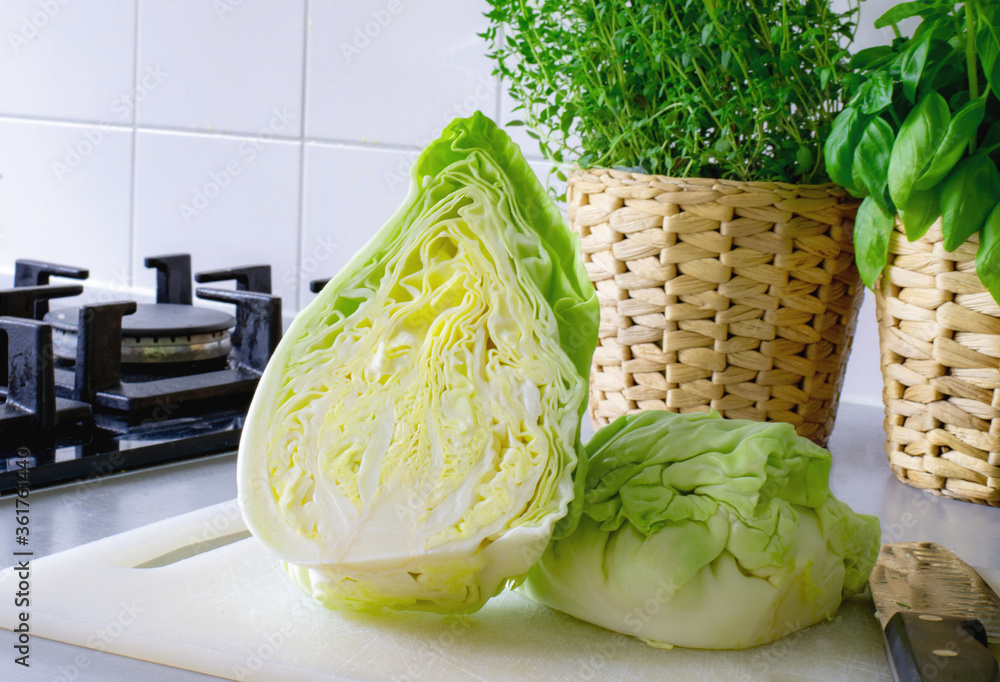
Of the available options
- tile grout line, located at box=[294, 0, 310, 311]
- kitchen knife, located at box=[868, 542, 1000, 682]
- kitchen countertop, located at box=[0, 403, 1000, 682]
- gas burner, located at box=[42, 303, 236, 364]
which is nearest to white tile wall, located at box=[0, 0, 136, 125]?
tile grout line, located at box=[294, 0, 310, 311]

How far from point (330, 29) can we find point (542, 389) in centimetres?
100

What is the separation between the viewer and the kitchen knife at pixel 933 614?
50cm

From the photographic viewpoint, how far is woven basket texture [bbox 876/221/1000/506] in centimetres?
76

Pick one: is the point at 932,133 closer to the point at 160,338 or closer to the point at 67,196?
the point at 160,338

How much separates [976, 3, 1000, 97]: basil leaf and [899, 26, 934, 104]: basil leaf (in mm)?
38

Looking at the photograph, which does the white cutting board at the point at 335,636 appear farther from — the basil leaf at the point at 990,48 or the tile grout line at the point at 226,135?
the tile grout line at the point at 226,135

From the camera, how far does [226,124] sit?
5.00ft

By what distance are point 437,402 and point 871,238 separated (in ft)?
1.41

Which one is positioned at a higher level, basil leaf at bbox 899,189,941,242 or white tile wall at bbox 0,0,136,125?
white tile wall at bbox 0,0,136,125

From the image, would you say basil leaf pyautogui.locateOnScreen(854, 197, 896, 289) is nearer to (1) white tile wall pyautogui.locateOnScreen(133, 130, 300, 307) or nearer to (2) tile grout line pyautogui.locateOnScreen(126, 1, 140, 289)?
(1) white tile wall pyautogui.locateOnScreen(133, 130, 300, 307)

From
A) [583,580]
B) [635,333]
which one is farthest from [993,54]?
[583,580]

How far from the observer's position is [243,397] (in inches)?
42.8

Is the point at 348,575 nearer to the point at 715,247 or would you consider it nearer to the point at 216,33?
the point at 715,247

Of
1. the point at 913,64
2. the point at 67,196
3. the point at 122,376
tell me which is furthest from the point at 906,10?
the point at 67,196
